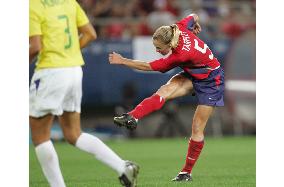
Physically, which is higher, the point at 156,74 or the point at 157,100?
the point at 157,100

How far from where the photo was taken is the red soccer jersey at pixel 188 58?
859cm

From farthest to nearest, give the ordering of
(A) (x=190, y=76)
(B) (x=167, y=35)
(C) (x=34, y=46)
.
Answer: (A) (x=190, y=76)
(B) (x=167, y=35)
(C) (x=34, y=46)

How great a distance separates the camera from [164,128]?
17.6 m

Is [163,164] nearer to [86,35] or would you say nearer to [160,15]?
[86,35]

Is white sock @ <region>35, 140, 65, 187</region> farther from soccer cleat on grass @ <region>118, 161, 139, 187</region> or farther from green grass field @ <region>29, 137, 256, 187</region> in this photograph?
green grass field @ <region>29, 137, 256, 187</region>

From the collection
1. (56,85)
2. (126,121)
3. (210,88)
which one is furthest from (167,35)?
(56,85)

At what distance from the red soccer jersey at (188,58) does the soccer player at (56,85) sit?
1613 mm

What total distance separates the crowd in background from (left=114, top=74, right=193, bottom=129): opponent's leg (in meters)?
7.82

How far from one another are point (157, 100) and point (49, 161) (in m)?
1.93

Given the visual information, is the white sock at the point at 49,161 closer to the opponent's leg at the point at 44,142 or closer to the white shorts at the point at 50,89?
the opponent's leg at the point at 44,142

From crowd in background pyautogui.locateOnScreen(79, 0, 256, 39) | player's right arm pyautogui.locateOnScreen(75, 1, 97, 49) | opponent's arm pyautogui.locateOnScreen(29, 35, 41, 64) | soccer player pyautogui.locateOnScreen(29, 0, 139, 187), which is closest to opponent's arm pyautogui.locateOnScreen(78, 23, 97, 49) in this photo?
player's right arm pyautogui.locateOnScreen(75, 1, 97, 49)

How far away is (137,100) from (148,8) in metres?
1.92

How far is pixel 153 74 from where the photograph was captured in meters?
17.1

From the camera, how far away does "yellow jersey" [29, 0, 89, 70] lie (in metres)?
6.98
